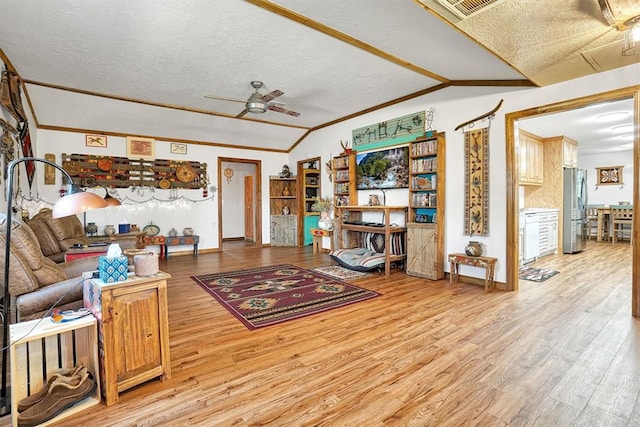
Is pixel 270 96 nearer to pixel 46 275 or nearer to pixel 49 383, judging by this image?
pixel 46 275

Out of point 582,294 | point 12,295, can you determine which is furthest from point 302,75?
point 582,294

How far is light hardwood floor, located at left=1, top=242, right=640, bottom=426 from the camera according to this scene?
1.71 m

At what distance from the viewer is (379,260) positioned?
5059 mm

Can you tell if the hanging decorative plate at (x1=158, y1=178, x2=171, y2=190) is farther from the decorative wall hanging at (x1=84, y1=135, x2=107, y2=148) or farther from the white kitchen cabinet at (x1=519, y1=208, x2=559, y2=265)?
the white kitchen cabinet at (x1=519, y1=208, x2=559, y2=265)

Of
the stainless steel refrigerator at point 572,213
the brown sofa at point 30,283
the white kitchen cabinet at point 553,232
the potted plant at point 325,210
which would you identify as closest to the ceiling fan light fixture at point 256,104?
the brown sofa at point 30,283

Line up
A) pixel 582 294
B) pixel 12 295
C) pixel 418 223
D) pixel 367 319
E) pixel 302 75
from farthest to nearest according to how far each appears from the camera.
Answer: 1. pixel 418 223
2. pixel 302 75
3. pixel 582 294
4. pixel 367 319
5. pixel 12 295

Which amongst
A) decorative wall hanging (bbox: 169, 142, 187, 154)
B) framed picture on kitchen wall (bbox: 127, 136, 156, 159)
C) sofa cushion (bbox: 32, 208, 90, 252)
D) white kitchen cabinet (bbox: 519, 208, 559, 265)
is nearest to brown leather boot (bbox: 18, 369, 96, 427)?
sofa cushion (bbox: 32, 208, 90, 252)

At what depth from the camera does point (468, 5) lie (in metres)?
2.19

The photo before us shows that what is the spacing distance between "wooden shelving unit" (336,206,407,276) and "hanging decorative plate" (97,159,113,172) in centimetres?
477

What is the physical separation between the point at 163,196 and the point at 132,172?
0.78 m

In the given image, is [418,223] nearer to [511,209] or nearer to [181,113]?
[511,209]

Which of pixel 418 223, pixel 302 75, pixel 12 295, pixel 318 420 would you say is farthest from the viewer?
pixel 418 223

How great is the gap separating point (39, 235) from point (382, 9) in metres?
4.73

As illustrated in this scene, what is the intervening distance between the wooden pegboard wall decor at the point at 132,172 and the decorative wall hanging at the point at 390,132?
12.5 feet
